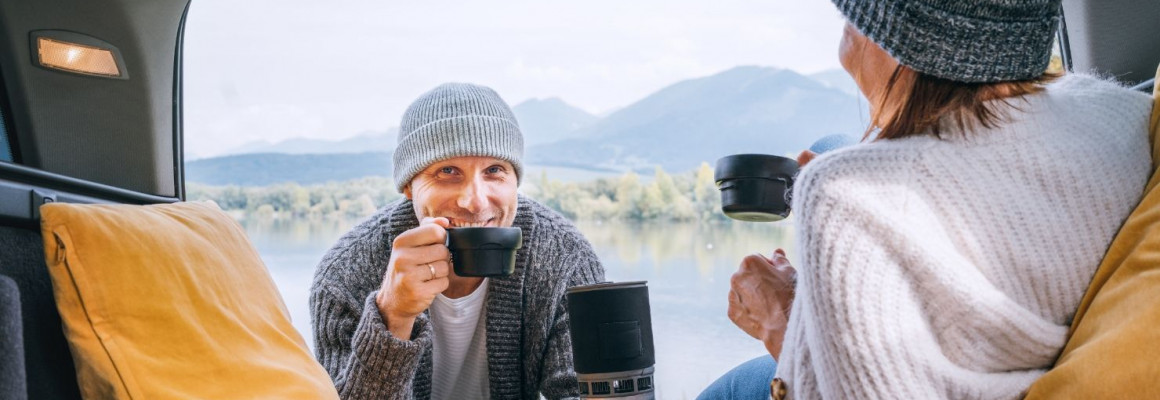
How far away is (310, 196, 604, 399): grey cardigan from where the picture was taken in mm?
1788

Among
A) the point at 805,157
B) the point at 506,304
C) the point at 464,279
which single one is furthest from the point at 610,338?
the point at 464,279

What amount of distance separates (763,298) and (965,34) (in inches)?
16.8

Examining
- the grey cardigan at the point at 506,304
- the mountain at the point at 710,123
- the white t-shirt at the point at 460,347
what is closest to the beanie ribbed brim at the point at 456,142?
the grey cardigan at the point at 506,304

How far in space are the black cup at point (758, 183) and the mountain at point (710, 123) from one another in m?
2.12

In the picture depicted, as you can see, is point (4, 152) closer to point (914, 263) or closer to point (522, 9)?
point (914, 263)

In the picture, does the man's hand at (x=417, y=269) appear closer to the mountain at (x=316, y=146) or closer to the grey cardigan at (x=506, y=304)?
the grey cardigan at (x=506, y=304)

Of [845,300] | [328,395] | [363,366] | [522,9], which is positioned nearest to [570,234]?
[363,366]

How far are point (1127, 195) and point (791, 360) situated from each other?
410 millimetres

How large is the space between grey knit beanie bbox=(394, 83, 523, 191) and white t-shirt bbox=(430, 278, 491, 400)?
279mm

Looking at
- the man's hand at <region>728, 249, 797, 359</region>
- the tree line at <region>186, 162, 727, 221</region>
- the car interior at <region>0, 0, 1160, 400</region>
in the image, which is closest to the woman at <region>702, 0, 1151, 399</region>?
the man's hand at <region>728, 249, 797, 359</region>

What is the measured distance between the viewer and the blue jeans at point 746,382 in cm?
154

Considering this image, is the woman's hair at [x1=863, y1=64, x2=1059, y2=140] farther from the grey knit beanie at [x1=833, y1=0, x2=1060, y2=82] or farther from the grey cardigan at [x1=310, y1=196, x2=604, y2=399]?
the grey cardigan at [x1=310, y1=196, x2=604, y2=399]

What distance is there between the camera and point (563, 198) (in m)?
3.17

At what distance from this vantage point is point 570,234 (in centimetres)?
202
